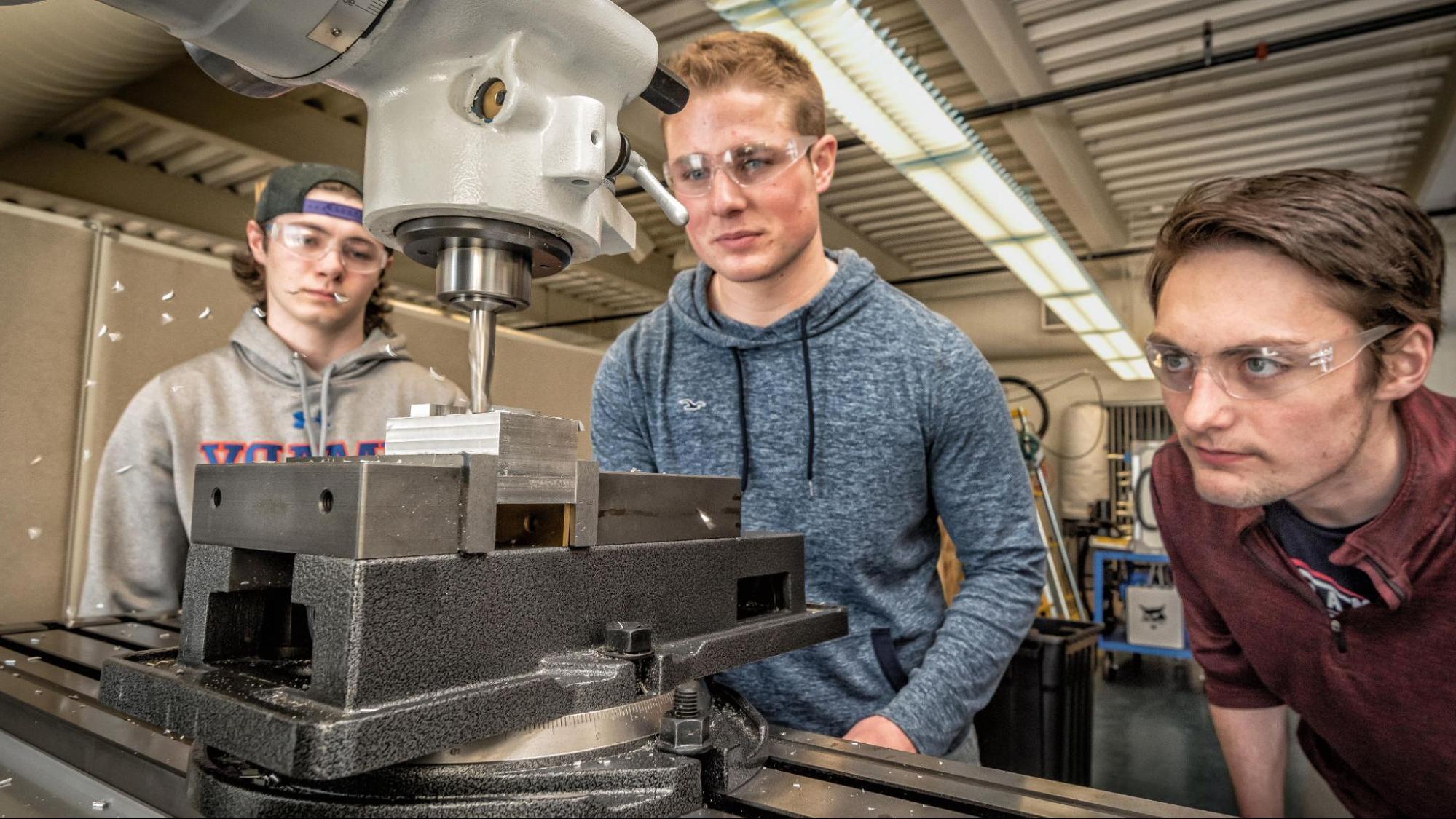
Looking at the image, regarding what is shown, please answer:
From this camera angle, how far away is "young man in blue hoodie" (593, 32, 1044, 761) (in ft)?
3.74

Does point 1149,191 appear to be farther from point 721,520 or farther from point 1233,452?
point 721,520

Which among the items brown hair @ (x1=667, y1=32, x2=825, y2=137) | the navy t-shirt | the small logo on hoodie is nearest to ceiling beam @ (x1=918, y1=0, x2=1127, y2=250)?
brown hair @ (x1=667, y1=32, x2=825, y2=137)

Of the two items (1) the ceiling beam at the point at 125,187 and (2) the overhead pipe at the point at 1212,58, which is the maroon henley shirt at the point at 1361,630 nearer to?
(2) the overhead pipe at the point at 1212,58

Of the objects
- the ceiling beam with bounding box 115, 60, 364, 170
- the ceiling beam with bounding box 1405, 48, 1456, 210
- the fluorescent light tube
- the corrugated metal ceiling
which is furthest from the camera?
the fluorescent light tube

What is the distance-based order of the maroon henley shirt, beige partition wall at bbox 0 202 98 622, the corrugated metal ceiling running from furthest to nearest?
the corrugated metal ceiling → beige partition wall at bbox 0 202 98 622 → the maroon henley shirt

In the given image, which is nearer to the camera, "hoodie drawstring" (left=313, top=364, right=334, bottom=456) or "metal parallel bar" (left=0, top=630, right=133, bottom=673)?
"metal parallel bar" (left=0, top=630, right=133, bottom=673)

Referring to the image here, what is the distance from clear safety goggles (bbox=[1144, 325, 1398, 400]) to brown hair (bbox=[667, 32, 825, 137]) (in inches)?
26.9

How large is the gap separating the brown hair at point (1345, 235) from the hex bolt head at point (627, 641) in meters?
1.04


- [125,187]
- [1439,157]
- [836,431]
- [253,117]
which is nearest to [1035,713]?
[836,431]

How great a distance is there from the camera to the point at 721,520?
0.69m

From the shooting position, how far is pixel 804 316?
123 centimetres

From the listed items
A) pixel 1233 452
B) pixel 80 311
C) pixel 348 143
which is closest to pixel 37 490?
pixel 80 311

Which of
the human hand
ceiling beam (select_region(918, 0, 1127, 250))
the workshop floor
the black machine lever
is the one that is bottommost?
the workshop floor

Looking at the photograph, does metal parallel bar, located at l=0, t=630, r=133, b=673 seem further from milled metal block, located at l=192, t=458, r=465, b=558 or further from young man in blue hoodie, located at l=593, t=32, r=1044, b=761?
young man in blue hoodie, located at l=593, t=32, r=1044, b=761
